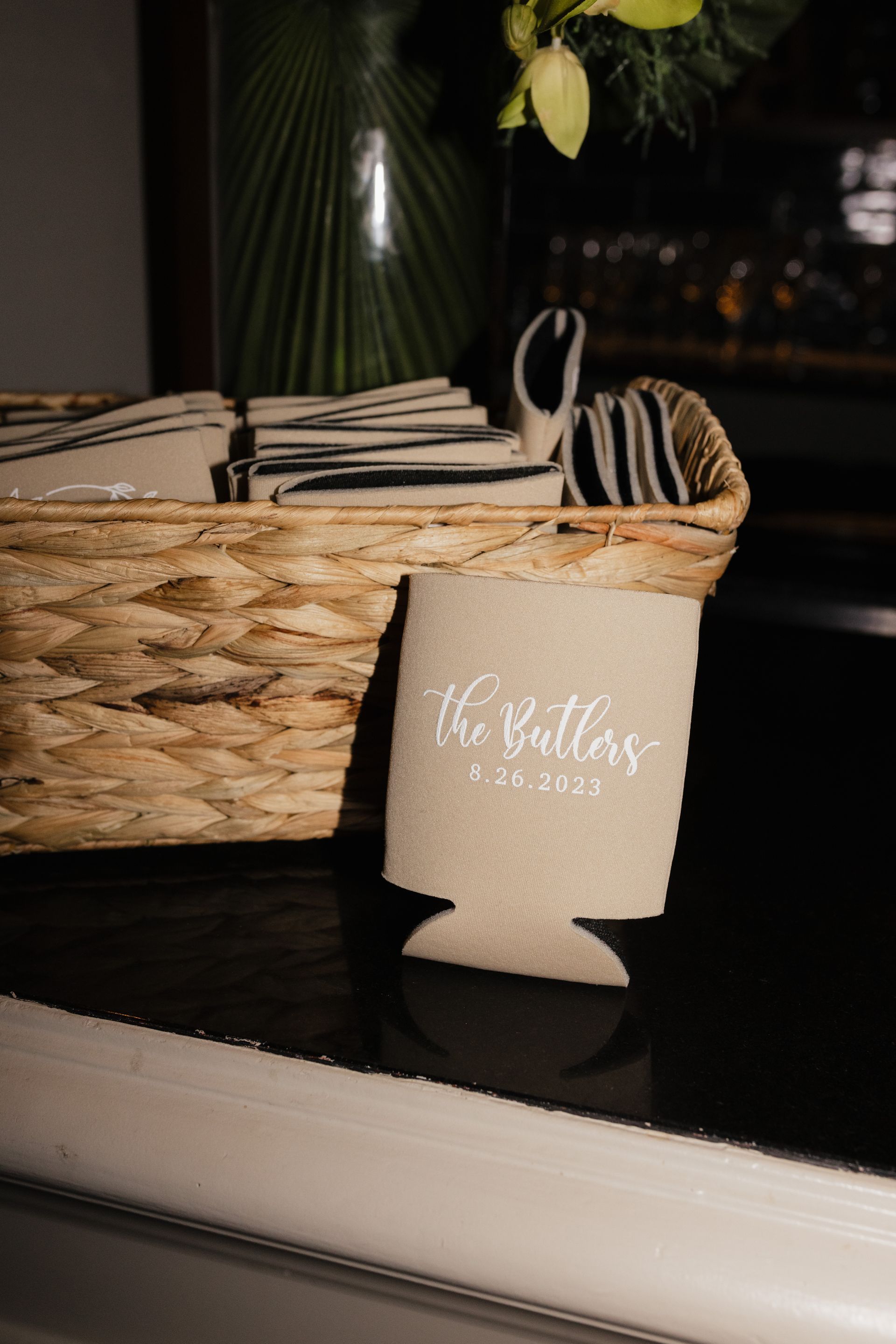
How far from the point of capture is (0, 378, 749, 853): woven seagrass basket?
44 centimetres

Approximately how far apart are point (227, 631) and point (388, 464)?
0.12 metres

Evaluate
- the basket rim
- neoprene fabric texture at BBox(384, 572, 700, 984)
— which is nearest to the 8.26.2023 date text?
neoprene fabric texture at BBox(384, 572, 700, 984)

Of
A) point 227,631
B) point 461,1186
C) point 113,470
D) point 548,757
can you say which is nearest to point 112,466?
point 113,470

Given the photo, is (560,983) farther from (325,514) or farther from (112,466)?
(112,466)

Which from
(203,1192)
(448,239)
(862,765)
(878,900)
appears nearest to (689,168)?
(448,239)

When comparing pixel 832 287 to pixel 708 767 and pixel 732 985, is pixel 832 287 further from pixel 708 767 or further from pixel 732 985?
pixel 732 985

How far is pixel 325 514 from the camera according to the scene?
436 millimetres

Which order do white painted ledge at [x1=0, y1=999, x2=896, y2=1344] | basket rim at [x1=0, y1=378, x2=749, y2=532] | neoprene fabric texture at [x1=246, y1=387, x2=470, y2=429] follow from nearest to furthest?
white painted ledge at [x1=0, y1=999, x2=896, y2=1344] < basket rim at [x1=0, y1=378, x2=749, y2=532] < neoprene fabric texture at [x1=246, y1=387, x2=470, y2=429]

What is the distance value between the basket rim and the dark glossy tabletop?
0.20 metres

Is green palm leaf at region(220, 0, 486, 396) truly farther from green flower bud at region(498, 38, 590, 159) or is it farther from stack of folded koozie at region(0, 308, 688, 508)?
green flower bud at region(498, 38, 590, 159)

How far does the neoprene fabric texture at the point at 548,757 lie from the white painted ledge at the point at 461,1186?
89 millimetres

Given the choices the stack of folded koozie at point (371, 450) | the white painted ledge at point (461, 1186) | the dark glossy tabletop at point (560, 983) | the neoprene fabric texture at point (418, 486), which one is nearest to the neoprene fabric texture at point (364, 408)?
the stack of folded koozie at point (371, 450)

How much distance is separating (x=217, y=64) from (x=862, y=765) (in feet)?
2.49

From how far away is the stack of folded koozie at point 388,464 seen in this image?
18.1 inches
